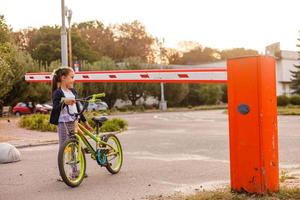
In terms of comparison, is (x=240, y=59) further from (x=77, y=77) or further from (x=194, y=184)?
(x=77, y=77)

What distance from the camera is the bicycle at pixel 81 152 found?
6895mm

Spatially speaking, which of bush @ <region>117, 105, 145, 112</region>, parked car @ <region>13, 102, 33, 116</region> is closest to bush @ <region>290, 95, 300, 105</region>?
bush @ <region>117, 105, 145, 112</region>

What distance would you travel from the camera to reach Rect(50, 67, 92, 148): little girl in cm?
727

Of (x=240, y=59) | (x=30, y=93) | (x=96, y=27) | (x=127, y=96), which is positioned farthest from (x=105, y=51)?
(x=240, y=59)

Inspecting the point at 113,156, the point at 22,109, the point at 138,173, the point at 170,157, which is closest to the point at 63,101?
the point at 113,156

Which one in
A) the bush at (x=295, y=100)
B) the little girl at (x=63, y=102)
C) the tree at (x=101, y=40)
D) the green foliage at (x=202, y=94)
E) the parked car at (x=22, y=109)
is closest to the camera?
the little girl at (x=63, y=102)

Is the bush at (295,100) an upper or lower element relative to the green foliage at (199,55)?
lower

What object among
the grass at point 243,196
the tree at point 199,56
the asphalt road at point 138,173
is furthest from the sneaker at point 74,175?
the tree at point 199,56

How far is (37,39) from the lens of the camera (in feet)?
214

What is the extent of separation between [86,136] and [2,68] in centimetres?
1079

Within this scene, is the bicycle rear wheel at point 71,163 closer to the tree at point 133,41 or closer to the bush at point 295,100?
the bush at point 295,100

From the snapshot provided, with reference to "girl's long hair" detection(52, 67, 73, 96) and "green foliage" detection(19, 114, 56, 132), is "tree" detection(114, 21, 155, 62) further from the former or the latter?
"girl's long hair" detection(52, 67, 73, 96)

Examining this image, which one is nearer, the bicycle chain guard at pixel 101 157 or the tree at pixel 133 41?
the bicycle chain guard at pixel 101 157

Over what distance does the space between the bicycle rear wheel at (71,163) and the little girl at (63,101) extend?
22cm
